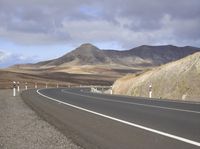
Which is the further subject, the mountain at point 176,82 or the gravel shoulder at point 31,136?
the mountain at point 176,82

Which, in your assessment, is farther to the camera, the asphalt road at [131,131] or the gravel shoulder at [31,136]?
the gravel shoulder at [31,136]

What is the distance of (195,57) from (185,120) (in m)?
28.3

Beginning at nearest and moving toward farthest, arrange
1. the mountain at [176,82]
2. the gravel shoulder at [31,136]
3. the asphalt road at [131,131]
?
the asphalt road at [131,131] < the gravel shoulder at [31,136] < the mountain at [176,82]

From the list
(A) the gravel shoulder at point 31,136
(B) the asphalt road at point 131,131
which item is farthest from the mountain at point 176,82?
(A) the gravel shoulder at point 31,136

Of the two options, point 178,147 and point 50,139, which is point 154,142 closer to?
point 178,147

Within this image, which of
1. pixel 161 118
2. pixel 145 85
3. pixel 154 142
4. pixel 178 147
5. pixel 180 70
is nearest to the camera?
pixel 178 147

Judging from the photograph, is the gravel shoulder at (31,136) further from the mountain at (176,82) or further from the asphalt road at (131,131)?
the mountain at (176,82)

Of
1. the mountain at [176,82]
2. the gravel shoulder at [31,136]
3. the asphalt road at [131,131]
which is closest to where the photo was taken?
the asphalt road at [131,131]

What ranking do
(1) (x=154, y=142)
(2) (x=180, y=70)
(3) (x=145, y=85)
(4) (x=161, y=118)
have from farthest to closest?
(3) (x=145, y=85) → (2) (x=180, y=70) → (4) (x=161, y=118) → (1) (x=154, y=142)

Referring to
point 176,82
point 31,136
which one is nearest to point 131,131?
point 31,136

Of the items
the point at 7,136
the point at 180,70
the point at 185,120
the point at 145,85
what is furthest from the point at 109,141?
the point at 145,85

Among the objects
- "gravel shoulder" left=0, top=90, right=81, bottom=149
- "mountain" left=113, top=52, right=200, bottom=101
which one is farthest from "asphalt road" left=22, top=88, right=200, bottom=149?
"mountain" left=113, top=52, right=200, bottom=101

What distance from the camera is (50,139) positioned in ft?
40.8

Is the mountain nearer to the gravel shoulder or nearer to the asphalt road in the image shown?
the asphalt road
